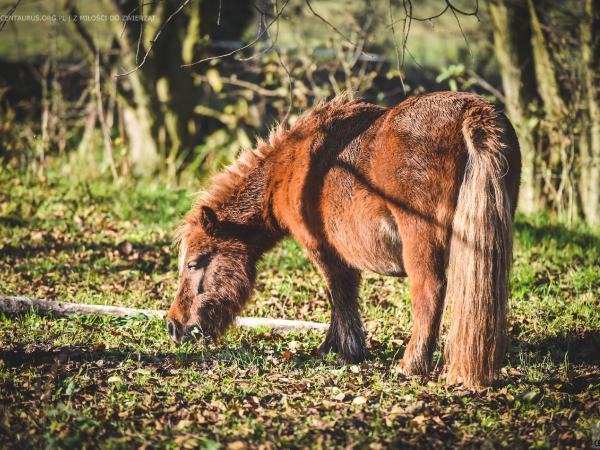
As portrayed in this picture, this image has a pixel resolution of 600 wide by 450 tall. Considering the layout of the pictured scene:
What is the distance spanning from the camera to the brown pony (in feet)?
13.4

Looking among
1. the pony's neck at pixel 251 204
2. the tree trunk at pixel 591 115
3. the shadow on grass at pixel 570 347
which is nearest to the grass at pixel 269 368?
the shadow on grass at pixel 570 347

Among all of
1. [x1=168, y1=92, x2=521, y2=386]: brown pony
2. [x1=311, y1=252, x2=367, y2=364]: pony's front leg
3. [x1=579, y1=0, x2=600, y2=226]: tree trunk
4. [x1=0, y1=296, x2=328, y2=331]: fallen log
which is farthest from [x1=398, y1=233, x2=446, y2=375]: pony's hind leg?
[x1=579, y1=0, x2=600, y2=226]: tree trunk

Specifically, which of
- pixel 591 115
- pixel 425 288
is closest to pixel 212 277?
pixel 425 288

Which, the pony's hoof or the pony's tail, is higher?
the pony's tail

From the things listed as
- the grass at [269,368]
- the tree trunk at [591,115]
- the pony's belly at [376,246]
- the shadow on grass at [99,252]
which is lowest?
the grass at [269,368]

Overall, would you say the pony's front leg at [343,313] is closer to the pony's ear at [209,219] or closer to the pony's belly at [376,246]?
the pony's belly at [376,246]

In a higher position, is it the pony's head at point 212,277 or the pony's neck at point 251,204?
the pony's neck at point 251,204

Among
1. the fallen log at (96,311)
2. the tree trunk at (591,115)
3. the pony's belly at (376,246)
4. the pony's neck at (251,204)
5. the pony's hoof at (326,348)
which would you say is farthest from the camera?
the tree trunk at (591,115)

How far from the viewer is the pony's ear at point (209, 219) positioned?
5227mm

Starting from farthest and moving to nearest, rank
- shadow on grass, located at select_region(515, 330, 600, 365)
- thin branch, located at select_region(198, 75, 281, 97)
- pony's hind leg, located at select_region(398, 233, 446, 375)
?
thin branch, located at select_region(198, 75, 281, 97)
shadow on grass, located at select_region(515, 330, 600, 365)
pony's hind leg, located at select_region(398, 233, 446, 375)

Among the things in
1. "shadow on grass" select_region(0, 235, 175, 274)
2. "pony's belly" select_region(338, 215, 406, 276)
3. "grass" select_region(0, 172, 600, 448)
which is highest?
"pony's belly" select_region(338, 215, 406, 276)

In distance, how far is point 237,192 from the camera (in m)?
5.40

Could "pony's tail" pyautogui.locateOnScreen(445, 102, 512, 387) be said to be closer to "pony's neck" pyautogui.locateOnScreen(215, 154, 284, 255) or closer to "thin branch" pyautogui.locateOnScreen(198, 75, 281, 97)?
"pony's neck" pyautogui.locateOnScreen(215, 154, 284, 255)

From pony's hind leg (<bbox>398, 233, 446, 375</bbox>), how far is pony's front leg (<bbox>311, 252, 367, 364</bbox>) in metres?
0.76
